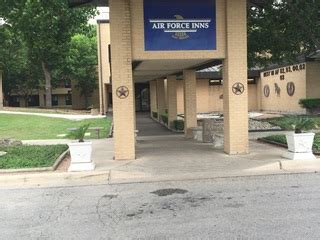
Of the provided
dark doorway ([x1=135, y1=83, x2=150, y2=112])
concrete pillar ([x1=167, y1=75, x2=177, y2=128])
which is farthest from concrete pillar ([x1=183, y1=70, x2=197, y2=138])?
dark doorway ([x1=135, y1=83, x2=150, y2=112])

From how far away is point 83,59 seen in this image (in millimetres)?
52906

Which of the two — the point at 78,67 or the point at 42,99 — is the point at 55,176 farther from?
the point at 42,99

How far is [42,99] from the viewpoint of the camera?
74438 millimetres

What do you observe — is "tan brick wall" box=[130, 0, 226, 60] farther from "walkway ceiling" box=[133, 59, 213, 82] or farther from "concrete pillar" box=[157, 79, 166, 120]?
"concrete pillar" box=[157, 79, 166, 120]

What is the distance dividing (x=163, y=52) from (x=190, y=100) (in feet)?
24.4

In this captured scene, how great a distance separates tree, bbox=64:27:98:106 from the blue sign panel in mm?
37698

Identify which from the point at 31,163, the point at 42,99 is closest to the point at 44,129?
the point at 31,163

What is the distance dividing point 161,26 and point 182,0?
0.93 meters

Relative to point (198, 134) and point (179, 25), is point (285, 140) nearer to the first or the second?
point (198, 134)

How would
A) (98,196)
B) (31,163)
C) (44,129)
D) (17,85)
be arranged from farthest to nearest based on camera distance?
1. (17,85)
2. (44,129)
3. (31,163)
4. (98,196)

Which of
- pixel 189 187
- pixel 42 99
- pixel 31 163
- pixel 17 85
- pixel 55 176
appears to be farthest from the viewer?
pixel 42 99

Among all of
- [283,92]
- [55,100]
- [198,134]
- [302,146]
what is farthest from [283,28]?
[55,100]

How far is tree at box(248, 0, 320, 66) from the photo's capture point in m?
17.9

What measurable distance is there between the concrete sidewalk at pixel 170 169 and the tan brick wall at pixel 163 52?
275cm
